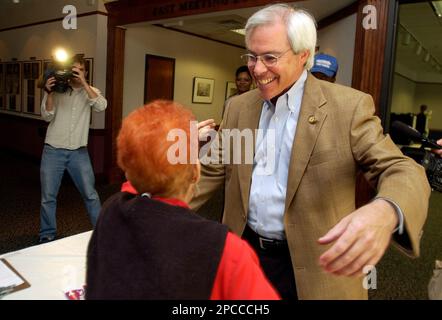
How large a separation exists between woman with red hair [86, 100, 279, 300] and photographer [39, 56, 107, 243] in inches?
Answer: 118

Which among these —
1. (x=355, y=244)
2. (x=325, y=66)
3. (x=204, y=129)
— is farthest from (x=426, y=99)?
(x=355, y=244)

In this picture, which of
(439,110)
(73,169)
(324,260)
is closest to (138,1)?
(73,169)

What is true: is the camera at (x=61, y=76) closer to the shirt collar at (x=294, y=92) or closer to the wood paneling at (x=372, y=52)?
the wood paneling at (x=372, y=52)

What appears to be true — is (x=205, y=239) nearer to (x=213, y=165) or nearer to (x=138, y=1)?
(x=213, y=165)

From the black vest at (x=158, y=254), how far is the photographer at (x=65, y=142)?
306 centimetres

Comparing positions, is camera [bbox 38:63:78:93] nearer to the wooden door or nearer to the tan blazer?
the tan blazer

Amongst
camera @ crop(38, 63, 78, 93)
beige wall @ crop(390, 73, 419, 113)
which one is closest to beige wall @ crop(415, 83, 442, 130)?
beige wall @ crop(390, 73, 419, 113)

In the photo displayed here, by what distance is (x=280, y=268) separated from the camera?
1.36 metres

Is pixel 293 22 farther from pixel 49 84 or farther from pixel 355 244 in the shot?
pixel 49 84

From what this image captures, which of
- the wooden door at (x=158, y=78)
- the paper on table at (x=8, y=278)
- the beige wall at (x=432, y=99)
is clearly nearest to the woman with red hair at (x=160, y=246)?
the paper on table at (x=8, y=278)

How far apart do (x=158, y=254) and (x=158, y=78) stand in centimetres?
680

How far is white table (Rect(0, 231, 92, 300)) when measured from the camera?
133 centimetres

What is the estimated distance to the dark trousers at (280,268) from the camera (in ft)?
4.42
